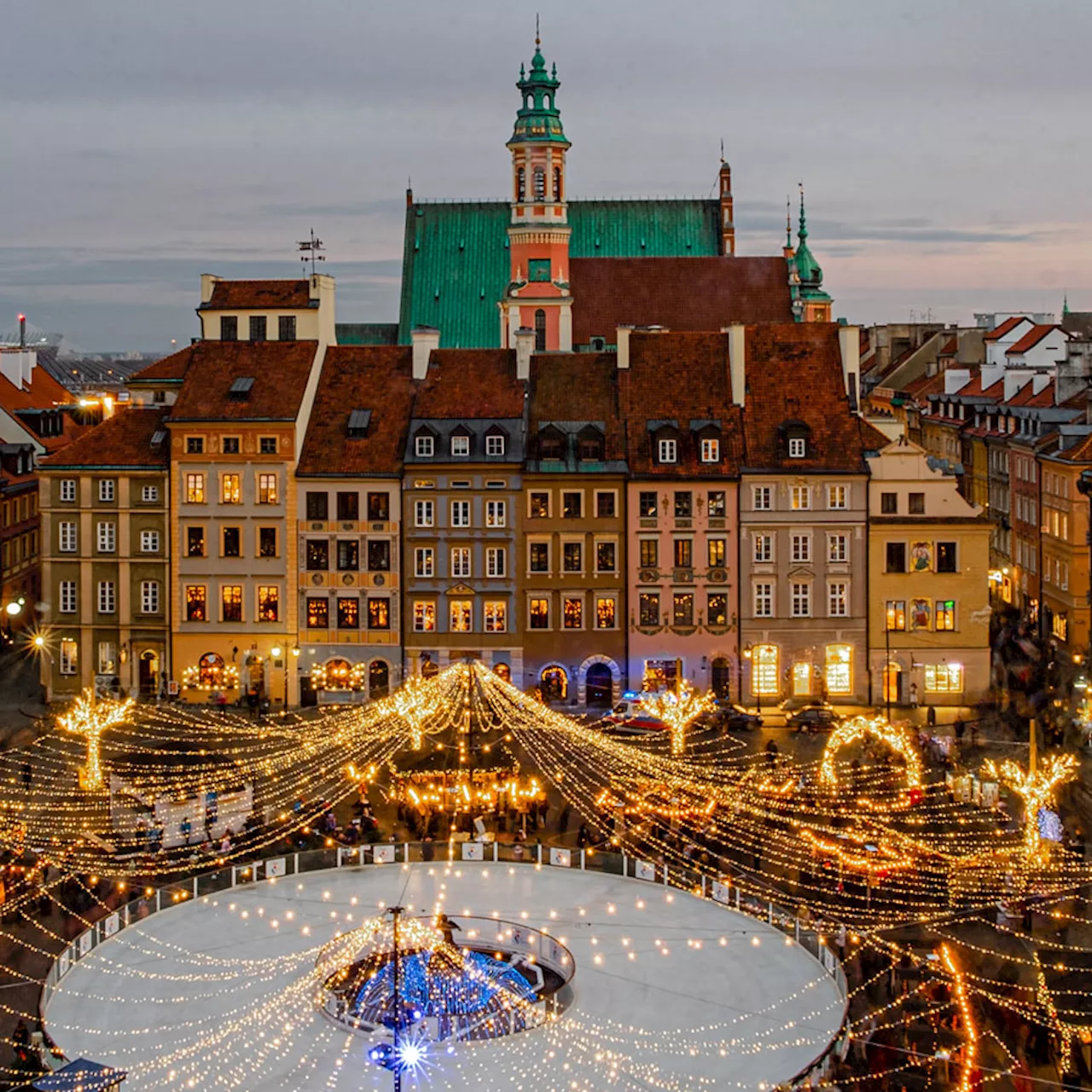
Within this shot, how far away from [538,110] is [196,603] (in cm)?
4299

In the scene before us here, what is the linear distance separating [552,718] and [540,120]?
174ft

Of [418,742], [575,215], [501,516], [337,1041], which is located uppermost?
[575,215]

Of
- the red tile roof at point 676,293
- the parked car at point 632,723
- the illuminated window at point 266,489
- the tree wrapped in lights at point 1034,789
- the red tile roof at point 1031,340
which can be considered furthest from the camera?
the red tile roof at point 676,293

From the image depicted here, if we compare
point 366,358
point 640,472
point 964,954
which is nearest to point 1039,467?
point 640,472

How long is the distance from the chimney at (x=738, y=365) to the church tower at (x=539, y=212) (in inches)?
1185

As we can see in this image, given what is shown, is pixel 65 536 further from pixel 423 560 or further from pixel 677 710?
pixel 677 710

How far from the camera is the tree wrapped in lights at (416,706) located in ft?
180

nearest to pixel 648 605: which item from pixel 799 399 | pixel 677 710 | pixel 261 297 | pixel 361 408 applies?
pixel 799 399

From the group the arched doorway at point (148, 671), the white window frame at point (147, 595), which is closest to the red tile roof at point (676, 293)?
the white window frame at point (147, 595)

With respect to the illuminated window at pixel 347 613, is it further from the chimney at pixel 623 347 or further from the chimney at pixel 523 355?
the chimney at pixel 623 347

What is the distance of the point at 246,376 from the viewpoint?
68.7m

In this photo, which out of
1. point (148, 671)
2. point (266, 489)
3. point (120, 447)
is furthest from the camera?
point (120, 447)

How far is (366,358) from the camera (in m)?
70.7

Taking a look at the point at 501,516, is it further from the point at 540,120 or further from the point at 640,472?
the point at 540,120
